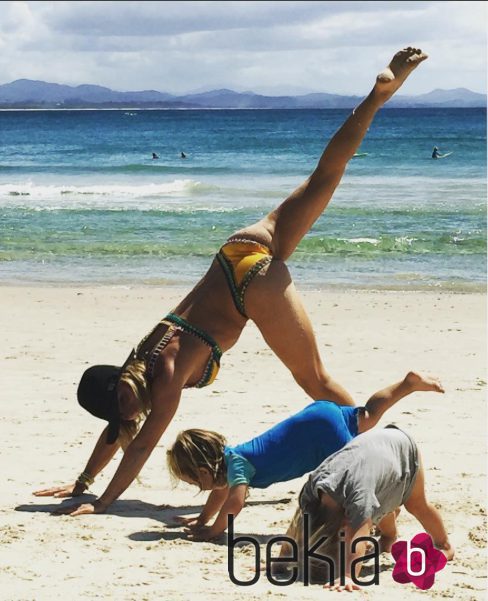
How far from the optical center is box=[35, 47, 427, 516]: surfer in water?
214 inches

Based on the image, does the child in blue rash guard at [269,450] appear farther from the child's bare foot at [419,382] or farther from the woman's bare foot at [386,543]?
the woman's bare foot at [386,543]

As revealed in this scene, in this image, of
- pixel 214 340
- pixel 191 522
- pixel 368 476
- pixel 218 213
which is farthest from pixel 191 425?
pixel 218 213

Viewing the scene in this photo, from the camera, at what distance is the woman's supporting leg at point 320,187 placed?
5770mm

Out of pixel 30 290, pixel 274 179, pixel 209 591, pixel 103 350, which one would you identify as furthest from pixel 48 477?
pixel 274 179

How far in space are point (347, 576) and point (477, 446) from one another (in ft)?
8.12

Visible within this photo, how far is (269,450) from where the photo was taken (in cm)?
500

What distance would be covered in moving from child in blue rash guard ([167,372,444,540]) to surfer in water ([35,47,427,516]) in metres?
0.51

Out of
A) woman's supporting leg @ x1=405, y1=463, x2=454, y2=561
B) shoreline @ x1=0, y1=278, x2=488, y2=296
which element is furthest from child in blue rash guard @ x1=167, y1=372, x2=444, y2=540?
shoreline @ x1=0, y1=278, x2=488, y2=296

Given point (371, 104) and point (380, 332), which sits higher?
point (371, 104)

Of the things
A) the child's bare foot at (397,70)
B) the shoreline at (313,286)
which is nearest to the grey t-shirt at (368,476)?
the child's bare foot at (397,70)

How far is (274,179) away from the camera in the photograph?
109 ft

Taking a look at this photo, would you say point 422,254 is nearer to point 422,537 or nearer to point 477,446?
point 477,446

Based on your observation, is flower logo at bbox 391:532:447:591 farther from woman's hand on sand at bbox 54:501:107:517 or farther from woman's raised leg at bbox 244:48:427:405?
woman's hand on sand at bbox 54:501:107:517

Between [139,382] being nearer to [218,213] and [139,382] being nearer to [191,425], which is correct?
[191,425]
